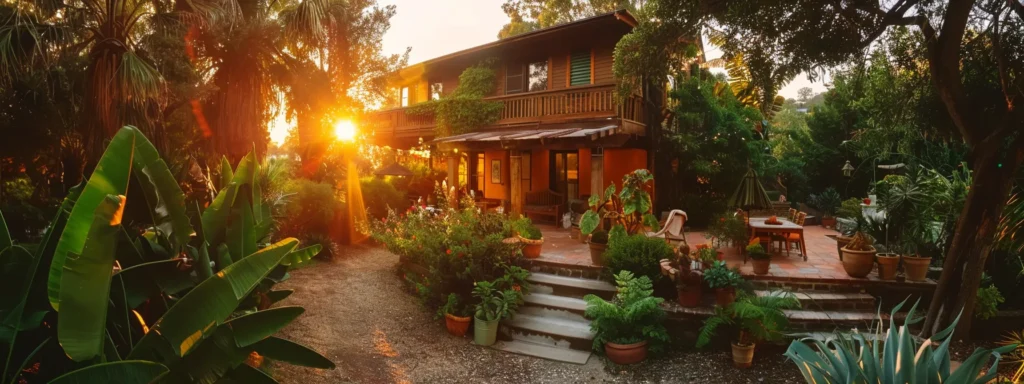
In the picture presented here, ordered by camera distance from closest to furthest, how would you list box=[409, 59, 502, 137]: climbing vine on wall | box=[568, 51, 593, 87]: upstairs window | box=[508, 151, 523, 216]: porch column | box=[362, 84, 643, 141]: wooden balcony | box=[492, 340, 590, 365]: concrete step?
box=[492, 340, 590, 365]: concrete step < box=[362, 84, 643, 141]: wooden balcony < box=[508, 151, 523, 216]: porch column < box=[568, 51, 593, 87]: upstairs window < box=[409, 59, 502, 137]: climbing vine on wall

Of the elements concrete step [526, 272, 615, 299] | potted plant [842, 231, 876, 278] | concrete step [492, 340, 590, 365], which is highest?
potted plant [842, 231, 876, 278]

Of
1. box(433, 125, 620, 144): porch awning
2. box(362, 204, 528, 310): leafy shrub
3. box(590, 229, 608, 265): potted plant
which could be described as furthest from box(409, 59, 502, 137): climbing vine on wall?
box(590, 229, 608, 265): potted plant

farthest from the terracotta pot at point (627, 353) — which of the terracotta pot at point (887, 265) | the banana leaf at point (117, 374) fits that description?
the banana leaf at point (117, 374)

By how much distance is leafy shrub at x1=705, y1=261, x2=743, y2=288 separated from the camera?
648cm

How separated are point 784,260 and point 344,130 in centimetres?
1645

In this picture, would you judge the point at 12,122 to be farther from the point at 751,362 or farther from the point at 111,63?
the point at 751,362

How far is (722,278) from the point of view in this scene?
650 centimetres

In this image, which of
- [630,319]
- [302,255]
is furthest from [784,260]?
[302,255]

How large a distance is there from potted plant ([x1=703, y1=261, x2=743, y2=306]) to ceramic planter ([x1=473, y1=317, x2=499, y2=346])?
3.12 metres

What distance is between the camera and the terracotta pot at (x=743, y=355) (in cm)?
577

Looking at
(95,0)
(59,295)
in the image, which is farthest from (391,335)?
(95,0)

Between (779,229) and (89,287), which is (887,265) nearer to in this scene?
(779,229)

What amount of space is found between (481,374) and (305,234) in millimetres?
7750

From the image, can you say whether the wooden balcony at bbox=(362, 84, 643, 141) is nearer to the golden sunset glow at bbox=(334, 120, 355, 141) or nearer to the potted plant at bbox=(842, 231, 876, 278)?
the golden sunset glow at bbox=(334, 120, 355, 141)
